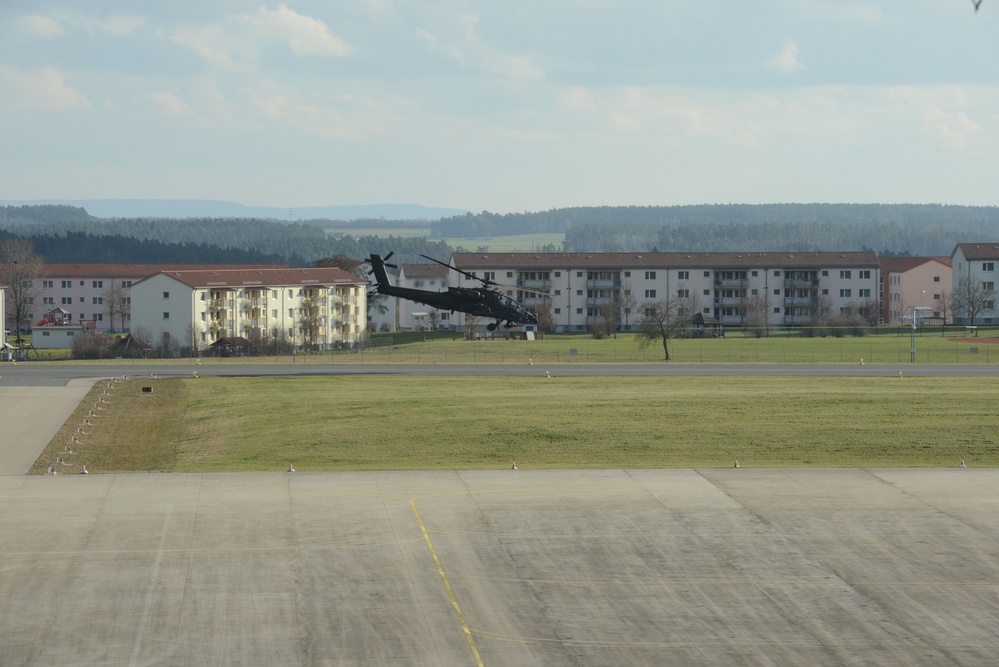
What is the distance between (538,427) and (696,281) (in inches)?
4945

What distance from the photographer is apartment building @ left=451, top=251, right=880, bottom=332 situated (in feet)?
591

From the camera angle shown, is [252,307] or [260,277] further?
[260,277]

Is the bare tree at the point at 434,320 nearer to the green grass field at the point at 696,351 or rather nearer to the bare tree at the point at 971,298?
the green grass field at the point at 696,351

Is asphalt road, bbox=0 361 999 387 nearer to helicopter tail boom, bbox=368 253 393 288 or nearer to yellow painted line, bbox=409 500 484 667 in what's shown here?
helicopter tail boom, bbox=368 253 393 288

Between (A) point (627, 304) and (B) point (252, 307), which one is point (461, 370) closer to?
(B) point (252, 307)

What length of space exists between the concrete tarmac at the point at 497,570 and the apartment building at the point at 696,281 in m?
133

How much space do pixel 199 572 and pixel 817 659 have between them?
53.7 ft

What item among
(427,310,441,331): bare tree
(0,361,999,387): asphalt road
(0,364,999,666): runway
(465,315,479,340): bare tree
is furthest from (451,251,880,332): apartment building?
(0,364,999,666): runway

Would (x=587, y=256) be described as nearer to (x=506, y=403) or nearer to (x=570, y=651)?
→ (x=506, y=403)

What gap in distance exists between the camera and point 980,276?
183 meters

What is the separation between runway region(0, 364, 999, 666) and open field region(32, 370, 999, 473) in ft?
20.7

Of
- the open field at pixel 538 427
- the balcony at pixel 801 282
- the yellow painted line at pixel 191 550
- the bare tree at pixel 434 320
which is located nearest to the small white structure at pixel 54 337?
the bare tree at pixel 434 320

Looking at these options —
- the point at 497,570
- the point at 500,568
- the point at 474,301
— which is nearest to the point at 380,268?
the point at 474,301

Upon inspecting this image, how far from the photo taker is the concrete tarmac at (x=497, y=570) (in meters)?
27.5
